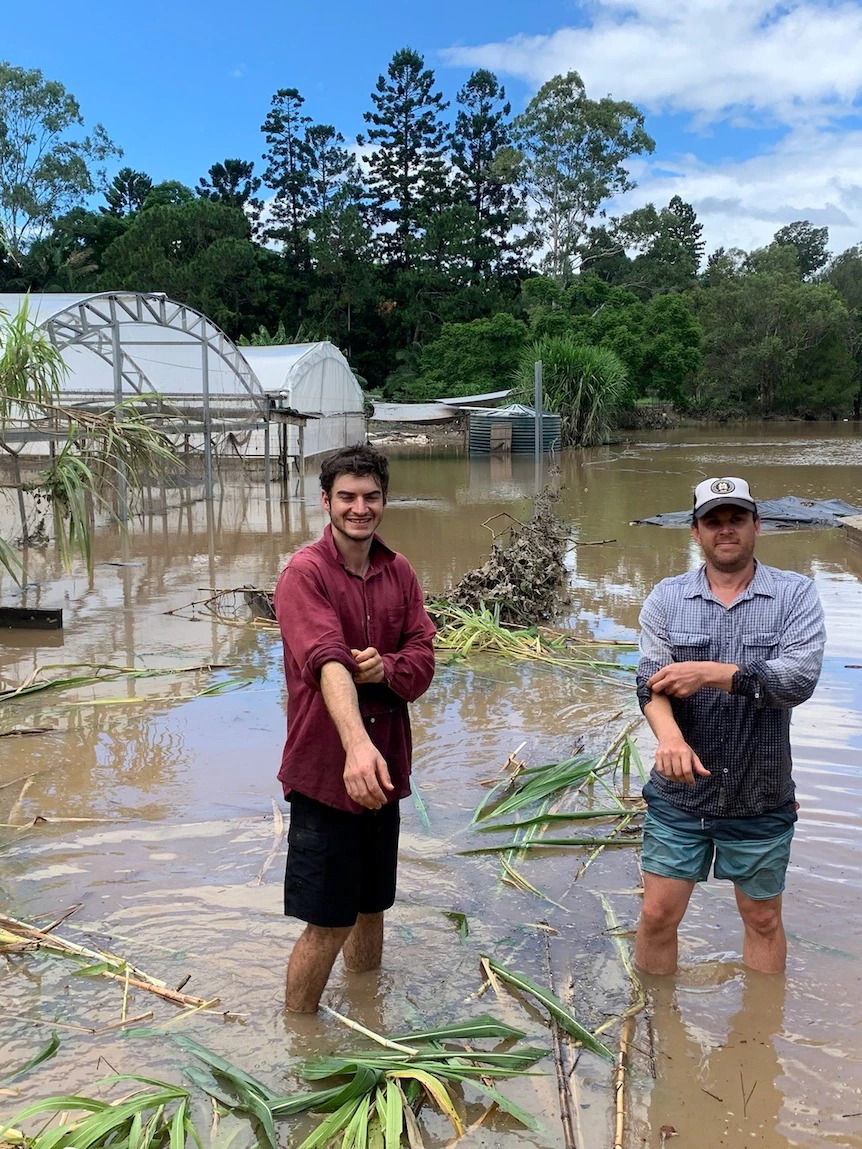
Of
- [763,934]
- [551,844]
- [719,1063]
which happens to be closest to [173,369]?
[551,844]

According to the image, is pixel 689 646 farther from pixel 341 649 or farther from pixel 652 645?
pixel 341 649

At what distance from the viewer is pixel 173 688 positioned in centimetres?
632

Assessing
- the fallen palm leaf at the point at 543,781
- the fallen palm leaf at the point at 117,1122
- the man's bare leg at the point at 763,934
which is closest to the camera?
the fallen palm leaf at the point at 117,1122

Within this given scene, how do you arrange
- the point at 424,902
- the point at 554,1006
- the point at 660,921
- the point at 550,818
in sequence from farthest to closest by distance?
the point at 550,818 → the point at 424,902 → the point at 660,921 → the point at 554,1006

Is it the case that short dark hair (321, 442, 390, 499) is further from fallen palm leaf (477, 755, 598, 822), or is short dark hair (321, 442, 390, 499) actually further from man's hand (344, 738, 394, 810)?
fallen palm leaf (477, 755, 598, 822)

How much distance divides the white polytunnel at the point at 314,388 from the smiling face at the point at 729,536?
17.8 meters

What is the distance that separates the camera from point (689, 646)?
8.95ft

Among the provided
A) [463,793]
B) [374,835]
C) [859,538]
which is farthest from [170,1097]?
[859,538]

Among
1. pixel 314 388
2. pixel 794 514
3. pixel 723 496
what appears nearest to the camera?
pixel 723 496

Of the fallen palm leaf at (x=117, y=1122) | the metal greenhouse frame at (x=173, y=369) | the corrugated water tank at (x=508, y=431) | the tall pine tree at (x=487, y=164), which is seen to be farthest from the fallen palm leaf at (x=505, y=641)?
the tall pine tree at (x=487, y=164)

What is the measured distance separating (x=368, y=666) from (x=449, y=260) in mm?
47444

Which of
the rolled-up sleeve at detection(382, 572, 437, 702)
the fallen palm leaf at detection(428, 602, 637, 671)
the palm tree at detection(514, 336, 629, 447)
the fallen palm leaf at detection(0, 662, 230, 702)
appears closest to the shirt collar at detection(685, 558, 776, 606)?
the rolled-up sleeve at detection(382, 572, 437, 702)

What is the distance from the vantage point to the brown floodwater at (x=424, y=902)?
2.57 m

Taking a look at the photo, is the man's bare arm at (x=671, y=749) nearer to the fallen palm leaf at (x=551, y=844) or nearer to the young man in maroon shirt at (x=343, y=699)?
the young man in maroon shirt at (x=343, y=699)
